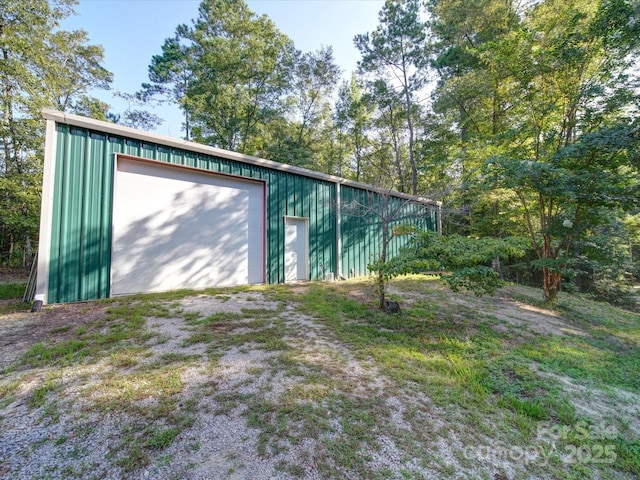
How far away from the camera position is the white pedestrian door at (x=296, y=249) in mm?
6757

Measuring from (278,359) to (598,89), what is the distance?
747 centimetres

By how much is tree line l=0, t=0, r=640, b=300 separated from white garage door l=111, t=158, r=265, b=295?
127 inches


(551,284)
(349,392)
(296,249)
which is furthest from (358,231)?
(349,392)

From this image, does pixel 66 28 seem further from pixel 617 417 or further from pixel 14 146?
pixel 617 417

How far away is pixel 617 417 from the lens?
205cm

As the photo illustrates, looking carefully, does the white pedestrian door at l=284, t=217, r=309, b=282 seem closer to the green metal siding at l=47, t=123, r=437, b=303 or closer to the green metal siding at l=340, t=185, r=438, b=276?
the green metal siding at l=340, t=185, r=438, b=276

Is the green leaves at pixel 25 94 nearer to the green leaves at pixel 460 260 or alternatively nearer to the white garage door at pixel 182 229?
the white garage door at pixel 182 229

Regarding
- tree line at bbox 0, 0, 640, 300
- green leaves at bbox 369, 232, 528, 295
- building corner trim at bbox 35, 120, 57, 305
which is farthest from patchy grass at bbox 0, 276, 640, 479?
tree line at bbox 0, 0, 640, 300

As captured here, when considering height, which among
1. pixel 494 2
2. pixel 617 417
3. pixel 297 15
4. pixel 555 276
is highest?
pixel 494 2

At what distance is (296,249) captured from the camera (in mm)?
6980

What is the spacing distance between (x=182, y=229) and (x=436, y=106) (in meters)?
10.7

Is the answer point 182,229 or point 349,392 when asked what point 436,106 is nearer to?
point 182,229

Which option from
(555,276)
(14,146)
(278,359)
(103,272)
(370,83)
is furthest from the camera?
(370,83)

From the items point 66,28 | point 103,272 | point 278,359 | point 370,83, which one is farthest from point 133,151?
point 370,83
